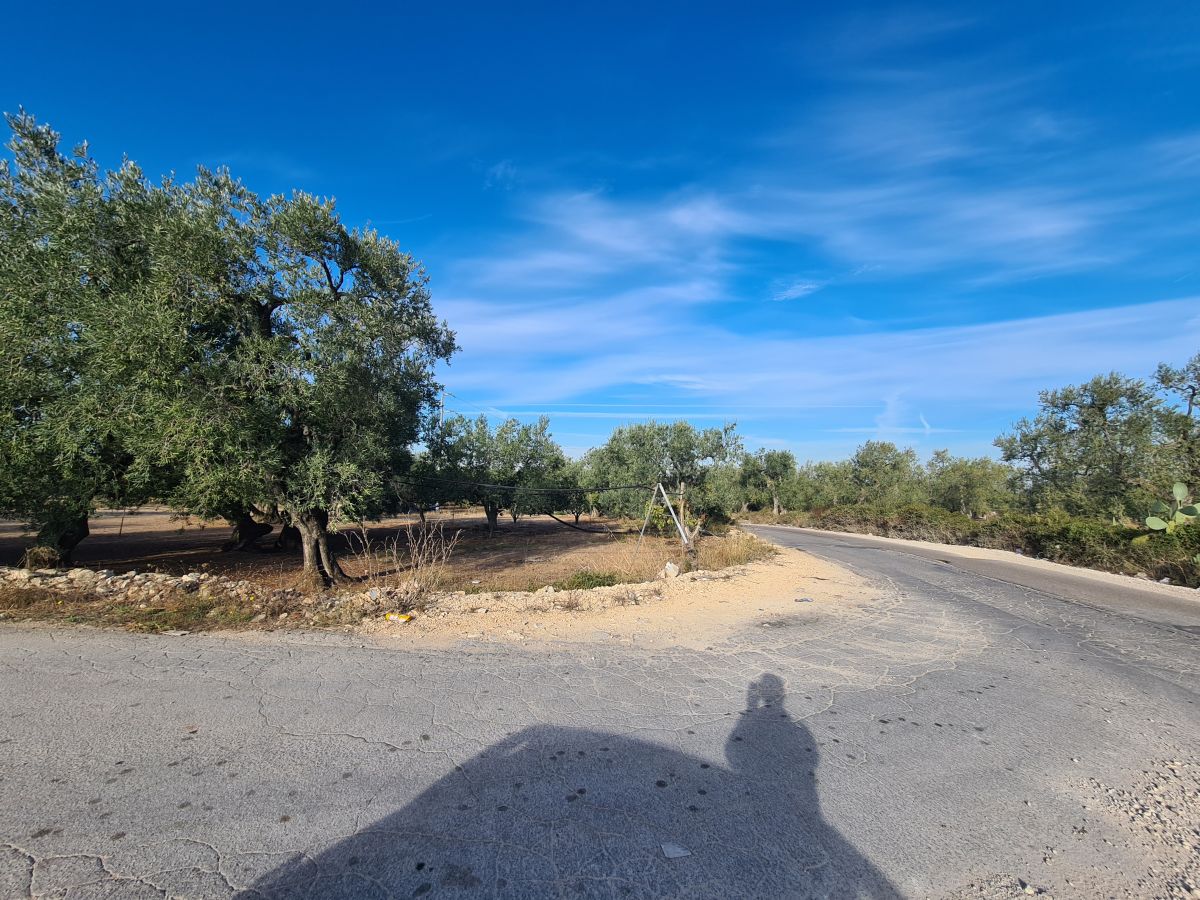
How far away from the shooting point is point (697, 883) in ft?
7.29

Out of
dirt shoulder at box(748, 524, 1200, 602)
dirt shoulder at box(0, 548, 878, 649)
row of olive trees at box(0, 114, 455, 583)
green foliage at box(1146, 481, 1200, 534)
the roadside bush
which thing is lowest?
dirt shoulder at box(748, 524, 1200, 602)

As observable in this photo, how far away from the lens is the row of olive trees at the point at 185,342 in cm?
842

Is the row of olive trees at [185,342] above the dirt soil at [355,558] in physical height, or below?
above

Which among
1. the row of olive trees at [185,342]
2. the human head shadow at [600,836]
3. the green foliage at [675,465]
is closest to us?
the human head shadow at [600,836]

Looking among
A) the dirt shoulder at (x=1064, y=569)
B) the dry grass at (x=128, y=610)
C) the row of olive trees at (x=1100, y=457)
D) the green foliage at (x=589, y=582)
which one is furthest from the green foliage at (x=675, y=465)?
the dry grass at (x=128, y=610)

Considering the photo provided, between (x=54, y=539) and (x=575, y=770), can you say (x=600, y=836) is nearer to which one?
(x=575, y=770)

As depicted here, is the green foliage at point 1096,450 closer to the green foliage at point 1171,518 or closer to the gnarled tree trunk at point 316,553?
the green foliage at point 1171,518

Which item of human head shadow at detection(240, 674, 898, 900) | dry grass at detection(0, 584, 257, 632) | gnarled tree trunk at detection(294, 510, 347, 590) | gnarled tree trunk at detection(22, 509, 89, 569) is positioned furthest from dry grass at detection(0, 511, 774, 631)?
human head shadow at detection(240, 674, 898, 900)

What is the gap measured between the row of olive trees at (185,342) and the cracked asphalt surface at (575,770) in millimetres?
4166

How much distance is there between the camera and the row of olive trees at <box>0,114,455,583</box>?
8422mm

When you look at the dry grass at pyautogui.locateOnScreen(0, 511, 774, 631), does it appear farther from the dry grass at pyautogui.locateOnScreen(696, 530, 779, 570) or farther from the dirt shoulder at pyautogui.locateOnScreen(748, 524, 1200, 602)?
the dirt shoulder at pyautogui.locateOnScreen(748, 524, 1200, 602)

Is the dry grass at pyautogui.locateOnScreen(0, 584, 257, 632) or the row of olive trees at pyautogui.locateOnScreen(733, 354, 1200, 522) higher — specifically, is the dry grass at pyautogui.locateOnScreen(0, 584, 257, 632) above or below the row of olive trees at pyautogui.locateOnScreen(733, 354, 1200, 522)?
below

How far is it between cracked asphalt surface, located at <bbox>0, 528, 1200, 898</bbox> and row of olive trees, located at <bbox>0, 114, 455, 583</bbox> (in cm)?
417

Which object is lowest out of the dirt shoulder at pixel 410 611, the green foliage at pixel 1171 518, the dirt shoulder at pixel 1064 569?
the dirt shoulder at pixel 1064 569
